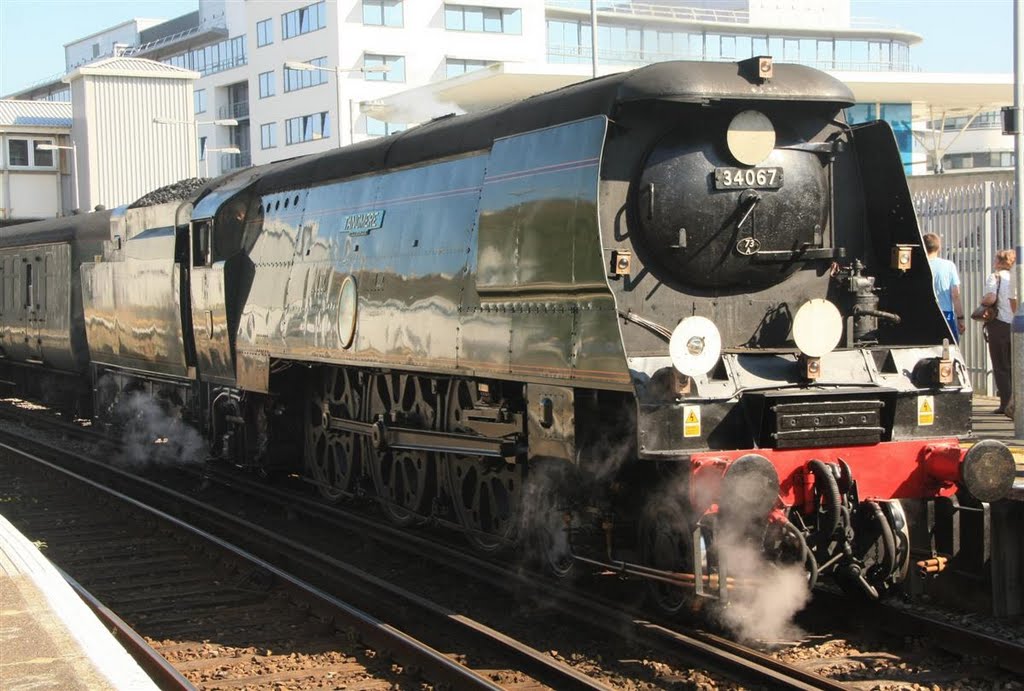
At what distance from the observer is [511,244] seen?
8336 mm

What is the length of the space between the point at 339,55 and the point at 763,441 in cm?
Result: 5375

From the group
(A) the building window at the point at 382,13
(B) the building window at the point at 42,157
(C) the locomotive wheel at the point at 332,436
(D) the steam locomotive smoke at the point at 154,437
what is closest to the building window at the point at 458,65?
(A) the building window at the point at 382,13

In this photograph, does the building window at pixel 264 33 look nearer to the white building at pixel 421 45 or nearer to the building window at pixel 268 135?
the white building at pixel 421 45

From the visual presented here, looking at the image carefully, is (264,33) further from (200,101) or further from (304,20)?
(200,101)

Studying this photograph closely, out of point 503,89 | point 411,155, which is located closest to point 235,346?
point 411,155

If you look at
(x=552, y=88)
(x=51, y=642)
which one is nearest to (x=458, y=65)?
(x=552, y=88)

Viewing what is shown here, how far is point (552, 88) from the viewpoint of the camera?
32938mm

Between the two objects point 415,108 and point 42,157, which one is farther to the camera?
point 42,157

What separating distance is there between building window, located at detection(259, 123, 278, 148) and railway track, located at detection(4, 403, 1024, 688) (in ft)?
182

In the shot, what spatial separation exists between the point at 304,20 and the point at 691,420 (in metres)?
56.9

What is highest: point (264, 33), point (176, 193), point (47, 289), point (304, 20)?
point (264, 33)

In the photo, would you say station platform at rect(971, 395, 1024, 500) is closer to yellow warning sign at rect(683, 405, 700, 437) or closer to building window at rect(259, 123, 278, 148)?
yellow warning sign at rect(683, 405, 700, 437)

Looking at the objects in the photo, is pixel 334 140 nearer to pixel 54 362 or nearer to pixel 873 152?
pixel 54 362

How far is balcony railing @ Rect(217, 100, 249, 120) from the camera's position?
69731mm
